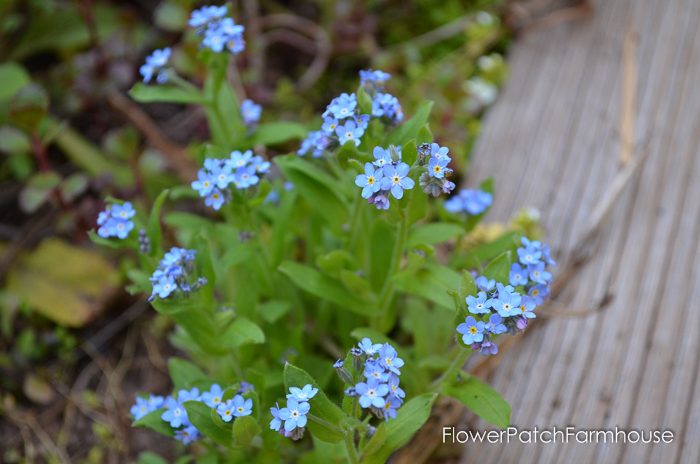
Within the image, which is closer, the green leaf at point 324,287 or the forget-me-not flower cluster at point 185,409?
the forget-me-not flower cluster at point 185,409

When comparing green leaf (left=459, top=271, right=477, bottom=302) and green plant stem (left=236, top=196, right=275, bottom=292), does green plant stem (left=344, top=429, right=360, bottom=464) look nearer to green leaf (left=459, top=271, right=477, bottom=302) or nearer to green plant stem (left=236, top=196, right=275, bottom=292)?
green leaf (left=459, top=271, right=477, bottom=302)

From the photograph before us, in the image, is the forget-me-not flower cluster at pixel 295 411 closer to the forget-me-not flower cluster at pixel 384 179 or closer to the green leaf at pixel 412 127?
the forget-me-not flower cluster at pixel 384 179

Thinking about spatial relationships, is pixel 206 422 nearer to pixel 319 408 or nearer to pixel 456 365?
pixel 319 408

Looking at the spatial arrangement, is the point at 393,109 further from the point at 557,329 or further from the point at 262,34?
the point at 262,34

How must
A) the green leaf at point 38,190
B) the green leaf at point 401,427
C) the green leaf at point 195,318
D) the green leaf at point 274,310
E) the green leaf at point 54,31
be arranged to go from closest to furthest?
the green leaf at point 401,427 < the green leaf at point 195,318 < the green leaf at point 274,310 < the green leaf at point 38,190 < the green leaf at point 54,31

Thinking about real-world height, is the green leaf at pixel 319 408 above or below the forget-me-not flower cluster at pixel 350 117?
below

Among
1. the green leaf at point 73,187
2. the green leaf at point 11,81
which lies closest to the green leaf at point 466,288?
Answer: the green leaf at point 73,187
